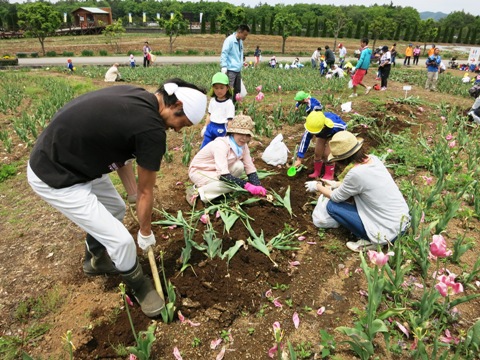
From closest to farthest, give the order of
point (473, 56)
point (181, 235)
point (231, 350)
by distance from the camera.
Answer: point (231, 350) → point (181, 235) → point (473, 56)

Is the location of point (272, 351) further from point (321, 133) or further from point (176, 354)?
point (321, 133)

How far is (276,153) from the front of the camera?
443 cm

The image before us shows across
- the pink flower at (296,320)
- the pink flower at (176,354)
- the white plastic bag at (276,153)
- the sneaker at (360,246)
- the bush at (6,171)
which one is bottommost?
the bush at (6,171)

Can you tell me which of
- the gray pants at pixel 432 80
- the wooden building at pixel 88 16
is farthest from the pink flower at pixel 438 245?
the wooden building at pixel 88 16

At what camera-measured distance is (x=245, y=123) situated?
3.14 metres

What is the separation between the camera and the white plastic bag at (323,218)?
10.6ft

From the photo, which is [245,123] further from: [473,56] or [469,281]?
[473,56]

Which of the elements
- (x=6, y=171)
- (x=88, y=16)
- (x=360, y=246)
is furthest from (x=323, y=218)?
(x=88, y=16)

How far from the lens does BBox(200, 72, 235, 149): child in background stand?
402cm

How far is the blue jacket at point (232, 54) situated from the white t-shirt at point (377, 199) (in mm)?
3883

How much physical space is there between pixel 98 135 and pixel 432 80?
12009 millimetres

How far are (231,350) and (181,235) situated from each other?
1234 millimetres

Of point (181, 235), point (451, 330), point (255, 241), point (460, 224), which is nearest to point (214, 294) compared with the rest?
point (255, 241)

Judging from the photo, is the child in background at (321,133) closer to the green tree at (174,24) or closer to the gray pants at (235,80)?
the gray pants at (235,80)
